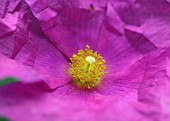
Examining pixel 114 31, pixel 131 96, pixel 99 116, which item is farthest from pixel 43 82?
pixel 114 31

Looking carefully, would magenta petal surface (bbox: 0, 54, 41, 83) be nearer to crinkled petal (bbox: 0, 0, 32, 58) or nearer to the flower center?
crinkled petal (bbox: 0, 0, 32, 58)

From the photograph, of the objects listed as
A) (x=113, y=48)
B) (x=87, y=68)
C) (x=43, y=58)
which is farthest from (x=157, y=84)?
(x=43, y=58)

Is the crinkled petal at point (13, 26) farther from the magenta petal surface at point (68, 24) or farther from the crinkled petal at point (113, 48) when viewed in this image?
the crinkled petal at point (113, 48)

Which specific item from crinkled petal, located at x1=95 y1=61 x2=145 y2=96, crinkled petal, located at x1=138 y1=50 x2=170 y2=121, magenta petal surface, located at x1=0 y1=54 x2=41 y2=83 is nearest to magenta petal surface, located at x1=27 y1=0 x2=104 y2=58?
crinkled petal, located at x1=95 y1=61 x2=145 y2=96

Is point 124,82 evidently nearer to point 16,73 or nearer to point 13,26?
point 13,26

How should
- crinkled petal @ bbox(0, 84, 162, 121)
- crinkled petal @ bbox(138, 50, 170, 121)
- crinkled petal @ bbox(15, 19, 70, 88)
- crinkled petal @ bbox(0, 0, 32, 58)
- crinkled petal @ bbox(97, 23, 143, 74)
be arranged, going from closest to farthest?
crinkled petal @ bbox(0, 84, 162, 121) < crinkled petal @ bbox(138, 50, 170, 121) < crinkled petal @ bbox(0, 0, 32, 58) < crinkled petal @ bbox(15, 19, 70, 88) < crinkled petal @ bbox(97, 23, 143, 74)

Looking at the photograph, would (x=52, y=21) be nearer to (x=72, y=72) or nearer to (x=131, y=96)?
(x=72, y=72)

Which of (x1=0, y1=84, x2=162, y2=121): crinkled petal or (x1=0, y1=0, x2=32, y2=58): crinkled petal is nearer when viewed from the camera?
(x1=0, y1=84, x2=162, y2=121): crinkled petal
